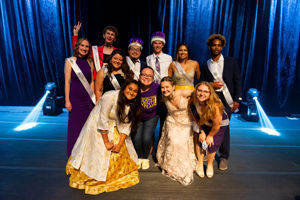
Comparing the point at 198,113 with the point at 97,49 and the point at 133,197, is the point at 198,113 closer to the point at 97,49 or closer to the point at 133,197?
the point at 133,197

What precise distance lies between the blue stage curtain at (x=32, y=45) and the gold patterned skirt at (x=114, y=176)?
3.64 m

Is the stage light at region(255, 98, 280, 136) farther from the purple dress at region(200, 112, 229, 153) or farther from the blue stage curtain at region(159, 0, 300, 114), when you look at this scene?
the purple dress at region(200, 112, 229, 153)

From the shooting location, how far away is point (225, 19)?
396 cm

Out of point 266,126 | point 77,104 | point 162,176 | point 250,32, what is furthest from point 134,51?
point 250,32

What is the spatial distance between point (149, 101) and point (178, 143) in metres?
0.53

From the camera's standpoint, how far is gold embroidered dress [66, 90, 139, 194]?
1.41 m

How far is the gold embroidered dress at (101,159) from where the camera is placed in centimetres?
141

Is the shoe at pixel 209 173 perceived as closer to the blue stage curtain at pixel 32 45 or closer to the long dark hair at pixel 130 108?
the long dark hair at pixel 130 108

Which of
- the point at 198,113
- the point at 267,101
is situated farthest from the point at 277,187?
the point at 267,101

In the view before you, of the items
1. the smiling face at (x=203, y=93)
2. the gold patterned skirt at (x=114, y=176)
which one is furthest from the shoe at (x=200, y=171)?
the smiling face at (x=203, y=93)

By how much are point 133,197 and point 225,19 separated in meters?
4.32

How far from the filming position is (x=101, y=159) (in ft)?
4.71

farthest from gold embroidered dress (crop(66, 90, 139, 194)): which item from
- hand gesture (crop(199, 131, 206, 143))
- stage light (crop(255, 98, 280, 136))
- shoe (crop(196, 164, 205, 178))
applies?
stage light (crop(255, 98, 280, 136))

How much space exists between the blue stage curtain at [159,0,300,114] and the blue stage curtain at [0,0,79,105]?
2.60 m
